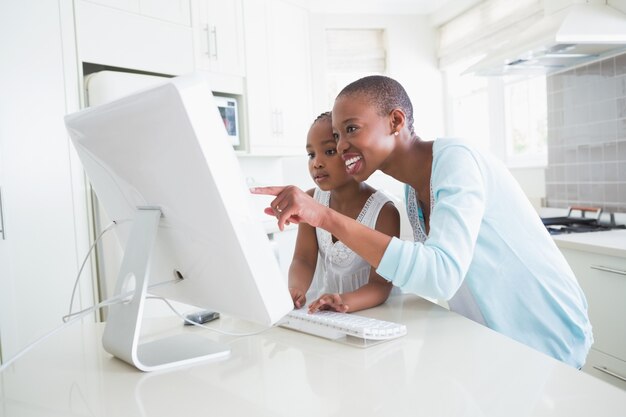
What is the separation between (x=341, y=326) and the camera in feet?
3.06

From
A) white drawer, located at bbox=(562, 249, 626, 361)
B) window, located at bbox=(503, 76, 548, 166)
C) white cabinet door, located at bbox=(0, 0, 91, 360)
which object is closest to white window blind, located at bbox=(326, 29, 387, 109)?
window, located at bbox=(503, 76, 548, 166)

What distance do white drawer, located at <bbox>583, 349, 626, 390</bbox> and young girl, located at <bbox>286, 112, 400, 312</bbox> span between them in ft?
4.48

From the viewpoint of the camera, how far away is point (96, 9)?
8.43ft

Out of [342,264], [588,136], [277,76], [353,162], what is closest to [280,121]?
[277,76]

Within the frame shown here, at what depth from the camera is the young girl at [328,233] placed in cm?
Answer: 140

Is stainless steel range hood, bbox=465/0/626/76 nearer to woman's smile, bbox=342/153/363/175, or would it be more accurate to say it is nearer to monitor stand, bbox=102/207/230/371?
woman's smile, bbox=342/153/363/175

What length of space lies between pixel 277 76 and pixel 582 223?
2145mm

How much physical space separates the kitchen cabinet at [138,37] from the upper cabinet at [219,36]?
82mm

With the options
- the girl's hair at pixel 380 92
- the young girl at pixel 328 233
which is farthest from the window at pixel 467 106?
the girl's hair at pixel 380 92

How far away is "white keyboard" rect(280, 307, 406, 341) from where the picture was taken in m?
0.91

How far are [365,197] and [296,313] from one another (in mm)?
549

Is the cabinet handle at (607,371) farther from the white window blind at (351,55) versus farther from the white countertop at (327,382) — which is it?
the white window blind at (351,55)

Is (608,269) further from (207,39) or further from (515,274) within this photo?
(207,39)

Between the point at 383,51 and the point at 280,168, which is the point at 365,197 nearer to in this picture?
the point at 280,168
